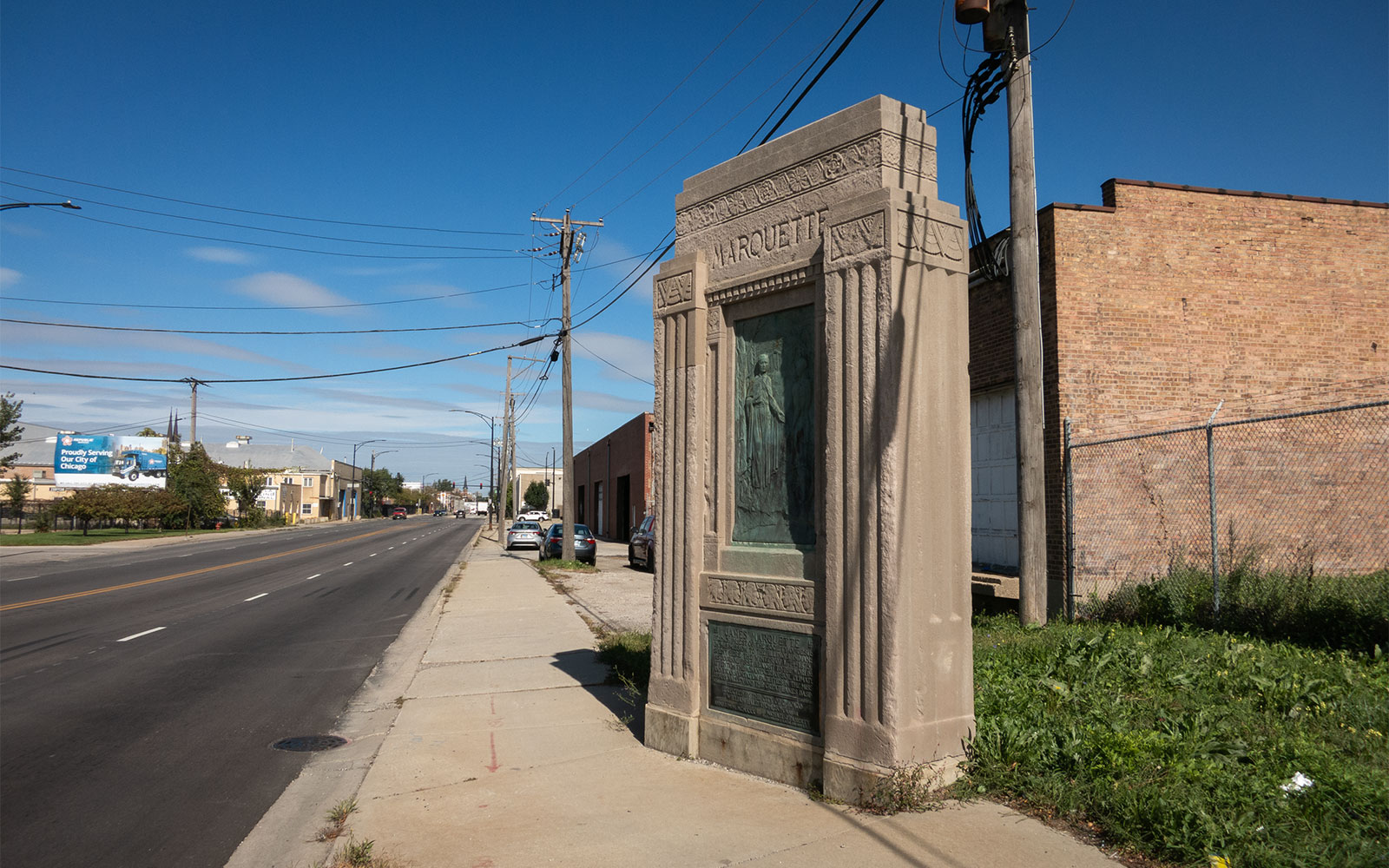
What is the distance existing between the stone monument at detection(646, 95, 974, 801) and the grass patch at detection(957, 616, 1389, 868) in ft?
2.02

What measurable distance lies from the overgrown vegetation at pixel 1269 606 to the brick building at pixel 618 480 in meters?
28.4

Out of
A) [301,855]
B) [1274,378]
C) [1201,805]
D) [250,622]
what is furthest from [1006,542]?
[250,622]

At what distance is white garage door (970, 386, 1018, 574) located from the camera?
528 inches

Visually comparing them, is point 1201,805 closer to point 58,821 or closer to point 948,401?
point 948,401

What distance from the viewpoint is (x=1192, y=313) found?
12477 millimetres

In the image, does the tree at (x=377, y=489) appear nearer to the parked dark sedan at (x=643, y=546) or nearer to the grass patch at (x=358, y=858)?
the parked dark sedan at (x=643, y=546)

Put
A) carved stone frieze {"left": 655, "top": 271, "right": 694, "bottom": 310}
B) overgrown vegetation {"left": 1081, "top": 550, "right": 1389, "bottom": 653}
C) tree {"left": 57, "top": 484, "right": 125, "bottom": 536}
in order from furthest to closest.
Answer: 1. tree {"left": 57, "top": 484, "right": 125, "bottom": 536}
2. overgrown vegetation {"left": 1081, "top": 550, "right": 1389, "bottom": 653}
3. carved stone frieze {"left": 655, "top": 271, "right": 694, "bottom": 310}

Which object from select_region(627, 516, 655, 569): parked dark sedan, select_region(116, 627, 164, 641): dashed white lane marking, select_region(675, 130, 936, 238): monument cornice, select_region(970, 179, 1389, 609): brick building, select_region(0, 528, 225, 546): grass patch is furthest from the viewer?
select_region(0, 528, 225, 546): grass patch

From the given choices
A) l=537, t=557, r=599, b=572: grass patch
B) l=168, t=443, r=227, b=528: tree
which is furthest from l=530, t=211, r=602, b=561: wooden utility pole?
l=168, t=443, r=227, b=528: tree

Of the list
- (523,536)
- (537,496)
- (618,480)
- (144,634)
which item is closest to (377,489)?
(537,496)

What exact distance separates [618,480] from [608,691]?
44.7 m

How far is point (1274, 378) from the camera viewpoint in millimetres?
12734

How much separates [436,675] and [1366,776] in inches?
329

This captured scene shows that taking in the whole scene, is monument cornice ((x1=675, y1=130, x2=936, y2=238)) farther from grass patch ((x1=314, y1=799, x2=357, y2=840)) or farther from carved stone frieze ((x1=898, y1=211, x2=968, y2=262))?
grass patch ((x1=314, y1=799, x2=357, y2=840))
